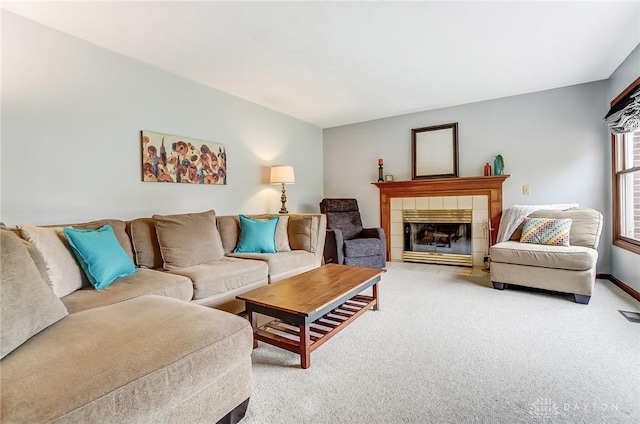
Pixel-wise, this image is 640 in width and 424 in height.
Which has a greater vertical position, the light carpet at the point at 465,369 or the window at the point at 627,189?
the window at the point at 627,189

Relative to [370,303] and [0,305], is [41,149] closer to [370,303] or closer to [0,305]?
[0,305]

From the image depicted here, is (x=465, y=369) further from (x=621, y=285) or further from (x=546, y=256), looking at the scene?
(x=621, y=285)

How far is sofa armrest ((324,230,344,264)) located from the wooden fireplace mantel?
142cm

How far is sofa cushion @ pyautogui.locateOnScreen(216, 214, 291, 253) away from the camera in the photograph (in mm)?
3295

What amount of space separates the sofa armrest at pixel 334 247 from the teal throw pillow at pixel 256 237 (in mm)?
871

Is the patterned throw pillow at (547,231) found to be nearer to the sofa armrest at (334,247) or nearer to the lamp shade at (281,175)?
the sofa armrest at (334,247)

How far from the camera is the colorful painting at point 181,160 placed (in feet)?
10.0

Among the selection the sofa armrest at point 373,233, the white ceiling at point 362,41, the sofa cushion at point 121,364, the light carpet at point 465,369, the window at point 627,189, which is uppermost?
the white ceiling at point 362,41

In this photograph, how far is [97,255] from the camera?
6.58 feet

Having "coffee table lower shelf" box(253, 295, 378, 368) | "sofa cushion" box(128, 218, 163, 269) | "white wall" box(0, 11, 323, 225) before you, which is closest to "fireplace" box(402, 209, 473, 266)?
"coffee table lower shelf" box(253, 295, 378, 368)

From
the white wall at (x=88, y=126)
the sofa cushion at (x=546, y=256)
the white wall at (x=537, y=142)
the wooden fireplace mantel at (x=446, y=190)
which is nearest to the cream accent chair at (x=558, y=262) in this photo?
the sofa cushion at (x=546, y=256)

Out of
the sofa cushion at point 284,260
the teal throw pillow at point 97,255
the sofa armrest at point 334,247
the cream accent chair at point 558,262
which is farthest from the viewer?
the sofa armrest at point 334,247

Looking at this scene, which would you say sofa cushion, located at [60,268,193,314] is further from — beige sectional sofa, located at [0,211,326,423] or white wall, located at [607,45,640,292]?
white wall, located at [607,45,640,292]

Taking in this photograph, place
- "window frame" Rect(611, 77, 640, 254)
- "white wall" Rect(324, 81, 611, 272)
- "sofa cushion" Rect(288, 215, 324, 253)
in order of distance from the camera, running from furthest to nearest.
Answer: "white wall" Rect(324, 81, 611, 272) < "sofa cushion" Rect(288, 215, 324, 253) < "window frame" Rect(611, 77, 640, 254)
